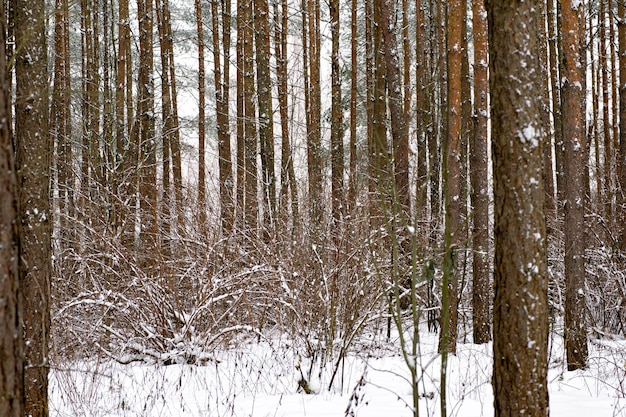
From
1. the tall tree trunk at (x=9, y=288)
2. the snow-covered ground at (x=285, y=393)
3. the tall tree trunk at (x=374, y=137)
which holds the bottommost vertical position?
the snow-covered ground at (x=285, y=393)

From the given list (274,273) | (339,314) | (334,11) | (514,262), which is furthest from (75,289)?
(334,11)

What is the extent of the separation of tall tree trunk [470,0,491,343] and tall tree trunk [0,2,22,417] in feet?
23.4

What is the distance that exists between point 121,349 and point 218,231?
1.76 metres

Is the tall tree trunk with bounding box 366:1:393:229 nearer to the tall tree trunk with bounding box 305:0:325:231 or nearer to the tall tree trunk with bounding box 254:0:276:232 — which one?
the tall tree trunk with bounding box 305:0:325:231

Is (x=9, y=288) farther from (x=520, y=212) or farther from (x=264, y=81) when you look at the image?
(x=264, y=81)

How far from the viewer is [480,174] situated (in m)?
8.62

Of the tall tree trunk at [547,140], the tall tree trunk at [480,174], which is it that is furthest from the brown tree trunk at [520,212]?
the tall tree trunk at [547,140]

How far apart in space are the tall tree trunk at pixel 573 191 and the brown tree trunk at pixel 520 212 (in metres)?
4.07

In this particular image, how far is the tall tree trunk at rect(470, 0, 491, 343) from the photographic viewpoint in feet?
27.1

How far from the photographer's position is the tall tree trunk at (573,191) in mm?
6738

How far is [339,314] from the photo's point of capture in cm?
658

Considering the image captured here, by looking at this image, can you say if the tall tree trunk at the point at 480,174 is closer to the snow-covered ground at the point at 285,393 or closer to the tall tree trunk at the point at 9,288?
the snow-covered ground at the point at 285,393

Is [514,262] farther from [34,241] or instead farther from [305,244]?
[305,244]

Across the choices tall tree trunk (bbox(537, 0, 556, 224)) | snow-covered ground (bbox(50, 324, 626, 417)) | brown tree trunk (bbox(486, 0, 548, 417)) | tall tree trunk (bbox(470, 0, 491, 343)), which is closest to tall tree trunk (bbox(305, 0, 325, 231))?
snow-covered ground (bbox(50, 324, 626, 417))
